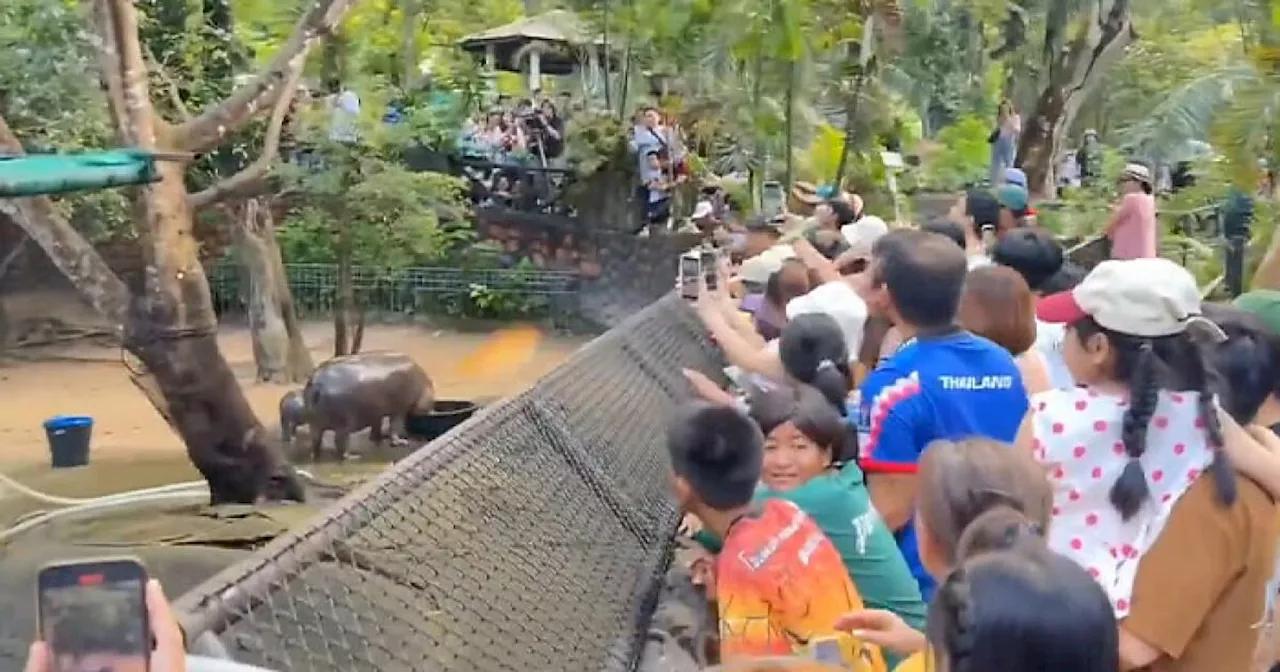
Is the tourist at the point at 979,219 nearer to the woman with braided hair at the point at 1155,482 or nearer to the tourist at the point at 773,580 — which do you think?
the tourist at the point at 773,580

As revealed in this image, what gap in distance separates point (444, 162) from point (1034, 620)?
15706 mm

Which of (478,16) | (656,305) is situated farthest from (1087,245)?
(478,16)

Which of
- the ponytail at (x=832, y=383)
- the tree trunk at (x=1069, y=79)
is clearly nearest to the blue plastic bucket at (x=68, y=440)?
the ponytail at (x=832, y=383)

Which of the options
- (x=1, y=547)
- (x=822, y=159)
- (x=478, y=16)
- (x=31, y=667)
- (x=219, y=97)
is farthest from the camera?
(x=478, y=16)

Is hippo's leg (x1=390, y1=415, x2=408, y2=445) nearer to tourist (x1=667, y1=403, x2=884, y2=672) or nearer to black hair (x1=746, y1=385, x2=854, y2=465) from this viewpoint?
black hair (x1=746, y1=385, x2=854, y2=465)

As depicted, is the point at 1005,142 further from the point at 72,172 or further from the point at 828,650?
the point at 828,650

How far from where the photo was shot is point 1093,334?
2648 millimetres

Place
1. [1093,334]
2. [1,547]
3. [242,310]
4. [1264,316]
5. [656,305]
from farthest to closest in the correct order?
[242,310], [1,547], [656,305], [1264,316], [1093,334]

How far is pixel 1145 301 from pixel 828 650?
77cm

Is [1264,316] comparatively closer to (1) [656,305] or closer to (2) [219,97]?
(1) [656,305]

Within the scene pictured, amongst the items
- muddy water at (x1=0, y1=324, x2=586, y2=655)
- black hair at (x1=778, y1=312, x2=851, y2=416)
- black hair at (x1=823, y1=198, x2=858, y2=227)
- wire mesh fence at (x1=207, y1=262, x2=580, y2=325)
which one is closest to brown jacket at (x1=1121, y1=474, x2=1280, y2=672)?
black hair at (x1=778, y1=312, x2=851, y2=416)

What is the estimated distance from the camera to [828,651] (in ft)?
8.39

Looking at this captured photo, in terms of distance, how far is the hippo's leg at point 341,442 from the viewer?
10.1m

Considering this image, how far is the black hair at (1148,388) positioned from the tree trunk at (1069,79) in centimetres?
1236
